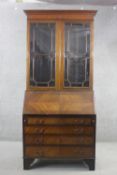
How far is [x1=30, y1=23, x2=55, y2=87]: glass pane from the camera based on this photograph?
5504mm

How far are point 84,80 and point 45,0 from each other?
6.52 feet

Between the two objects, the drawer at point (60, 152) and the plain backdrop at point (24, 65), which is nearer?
the drawer at point (60, 152)

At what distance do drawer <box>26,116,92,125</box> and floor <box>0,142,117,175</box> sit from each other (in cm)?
66

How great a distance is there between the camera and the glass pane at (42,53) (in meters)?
5.50

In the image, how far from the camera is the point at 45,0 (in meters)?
6.75

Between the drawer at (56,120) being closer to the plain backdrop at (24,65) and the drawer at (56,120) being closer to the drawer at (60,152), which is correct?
the drawer at (60,152)

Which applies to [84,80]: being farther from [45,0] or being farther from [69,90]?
[45,0]

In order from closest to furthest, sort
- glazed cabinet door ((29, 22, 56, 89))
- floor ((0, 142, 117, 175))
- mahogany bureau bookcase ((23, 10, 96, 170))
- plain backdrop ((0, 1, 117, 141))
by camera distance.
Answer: floor ((0, 142, 117, 175)), mahogany bureau bookcase ((23, 10, 96, 170)), glazed cabinet door ((29, 22, 56, 89)), plain backdrop ((0, 1, 117, 141))

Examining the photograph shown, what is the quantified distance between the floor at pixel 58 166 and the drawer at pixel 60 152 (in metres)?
0.20

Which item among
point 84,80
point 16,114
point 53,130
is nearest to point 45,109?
point 53,130

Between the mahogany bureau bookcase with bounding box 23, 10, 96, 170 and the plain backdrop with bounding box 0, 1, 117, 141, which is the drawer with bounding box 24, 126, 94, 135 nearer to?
the mahogany bureau bookcase with bounding box 23, 10, 96, 170

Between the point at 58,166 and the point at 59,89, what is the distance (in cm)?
110

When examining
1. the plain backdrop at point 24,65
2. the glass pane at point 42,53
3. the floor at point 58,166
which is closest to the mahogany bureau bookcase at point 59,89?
the glass pane at point 42,53

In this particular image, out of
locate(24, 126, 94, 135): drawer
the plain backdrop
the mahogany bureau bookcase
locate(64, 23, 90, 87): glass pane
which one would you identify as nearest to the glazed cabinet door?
the mahogany bureau bookcase
